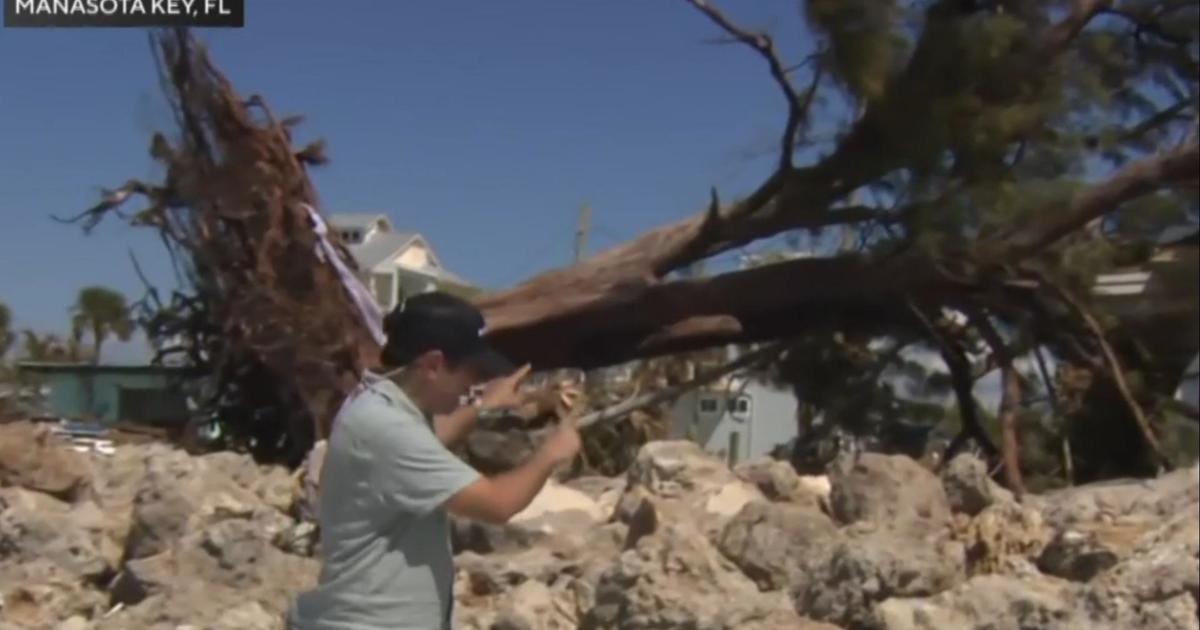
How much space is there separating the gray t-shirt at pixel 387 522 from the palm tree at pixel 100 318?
23.7 feet

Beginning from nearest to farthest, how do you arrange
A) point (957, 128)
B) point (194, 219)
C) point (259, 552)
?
point (259, 552), point (957, 128), point (194, 219)

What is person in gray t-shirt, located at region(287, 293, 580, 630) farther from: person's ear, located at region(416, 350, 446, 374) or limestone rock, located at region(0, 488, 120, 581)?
limestone rock, located at region(0, 488, 120, 581)

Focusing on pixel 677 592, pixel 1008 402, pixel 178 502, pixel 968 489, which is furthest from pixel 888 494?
pixel 1008 402

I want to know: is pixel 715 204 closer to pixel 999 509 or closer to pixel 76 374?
pixel 999 509

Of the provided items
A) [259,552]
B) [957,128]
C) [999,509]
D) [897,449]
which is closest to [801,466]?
[897,449]

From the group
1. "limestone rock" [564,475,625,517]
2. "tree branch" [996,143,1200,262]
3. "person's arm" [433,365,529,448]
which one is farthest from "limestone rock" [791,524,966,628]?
"tree branch" [996,143,1200,262]

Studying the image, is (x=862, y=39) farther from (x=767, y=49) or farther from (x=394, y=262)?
(x=394, y=262)

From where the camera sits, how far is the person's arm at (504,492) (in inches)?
106

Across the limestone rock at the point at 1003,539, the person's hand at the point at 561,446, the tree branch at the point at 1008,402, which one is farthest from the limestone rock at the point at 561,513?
the person's hand at the point at 561,446

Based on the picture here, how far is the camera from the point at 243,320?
8766 mm

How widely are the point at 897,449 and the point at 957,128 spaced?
2.15 metres

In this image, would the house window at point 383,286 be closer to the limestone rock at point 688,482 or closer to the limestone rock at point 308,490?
the limestone rock at point 308,490

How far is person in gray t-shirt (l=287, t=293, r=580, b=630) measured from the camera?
2.72 m

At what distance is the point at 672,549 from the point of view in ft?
17.5
